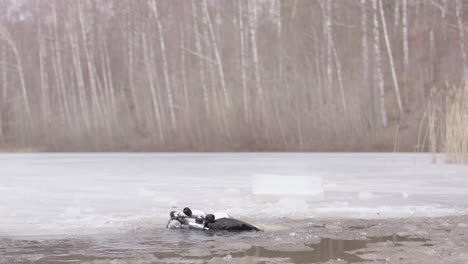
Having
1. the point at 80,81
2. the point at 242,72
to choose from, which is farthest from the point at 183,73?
the point at 80,81

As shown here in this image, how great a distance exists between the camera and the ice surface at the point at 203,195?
487 centimetres

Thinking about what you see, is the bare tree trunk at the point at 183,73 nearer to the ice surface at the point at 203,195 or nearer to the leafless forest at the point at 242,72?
the leafless forest at the point at 242,72

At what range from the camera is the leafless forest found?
14.8 m

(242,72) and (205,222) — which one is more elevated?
(242,72)

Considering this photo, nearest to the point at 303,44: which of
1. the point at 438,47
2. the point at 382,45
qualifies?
the point at 382,45

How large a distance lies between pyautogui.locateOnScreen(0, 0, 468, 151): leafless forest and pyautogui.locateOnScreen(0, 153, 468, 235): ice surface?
291 cm

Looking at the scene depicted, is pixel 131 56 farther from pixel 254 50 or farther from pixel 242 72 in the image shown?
pixel 254 50

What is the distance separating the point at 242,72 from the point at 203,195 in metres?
11.6

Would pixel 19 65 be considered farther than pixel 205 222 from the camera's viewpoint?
Yes

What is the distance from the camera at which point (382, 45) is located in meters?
18.1

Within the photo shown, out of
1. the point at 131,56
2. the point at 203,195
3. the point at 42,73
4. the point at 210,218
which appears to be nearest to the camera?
the point at 210,218

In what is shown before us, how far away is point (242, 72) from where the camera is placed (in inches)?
685

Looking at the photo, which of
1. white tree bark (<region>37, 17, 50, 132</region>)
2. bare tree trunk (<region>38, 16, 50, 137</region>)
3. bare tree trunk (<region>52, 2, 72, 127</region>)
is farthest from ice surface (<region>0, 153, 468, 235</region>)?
white tree bark (<region>37, 17, 50, 132</region>)

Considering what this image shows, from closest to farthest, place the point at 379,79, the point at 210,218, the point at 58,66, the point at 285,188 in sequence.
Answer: the point at 210,218 < the point at 285,188 < the point at 379,79 < the point at 58,66
